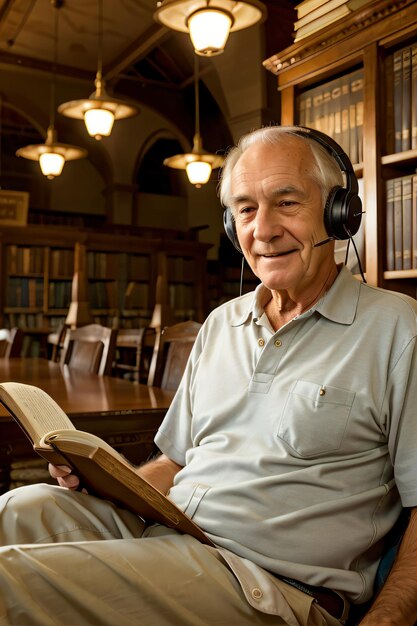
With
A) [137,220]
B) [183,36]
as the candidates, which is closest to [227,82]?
[183,36]

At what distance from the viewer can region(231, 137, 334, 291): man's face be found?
1345 mm

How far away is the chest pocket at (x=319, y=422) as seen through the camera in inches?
46.0

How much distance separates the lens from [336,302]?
1285 millimetres

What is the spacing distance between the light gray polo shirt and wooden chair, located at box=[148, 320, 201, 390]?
1454mm

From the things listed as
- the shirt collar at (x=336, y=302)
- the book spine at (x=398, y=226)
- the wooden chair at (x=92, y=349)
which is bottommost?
the wooden chair at (x=92, y=349)

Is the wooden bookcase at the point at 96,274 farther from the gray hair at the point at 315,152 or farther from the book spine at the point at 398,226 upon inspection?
the gray hair at the point at 315,152

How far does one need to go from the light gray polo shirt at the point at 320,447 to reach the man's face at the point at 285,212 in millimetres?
92

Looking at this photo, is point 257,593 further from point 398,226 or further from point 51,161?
point 51,161

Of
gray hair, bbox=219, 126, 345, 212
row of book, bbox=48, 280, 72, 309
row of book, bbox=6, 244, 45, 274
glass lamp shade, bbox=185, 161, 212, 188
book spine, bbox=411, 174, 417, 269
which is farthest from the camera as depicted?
row of book, bbox=48, 280, 72, 309

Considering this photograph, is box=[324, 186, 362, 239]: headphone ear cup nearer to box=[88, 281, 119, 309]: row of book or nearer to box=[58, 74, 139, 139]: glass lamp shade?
box=[58, 74, 139, 139]: glass lamp shade

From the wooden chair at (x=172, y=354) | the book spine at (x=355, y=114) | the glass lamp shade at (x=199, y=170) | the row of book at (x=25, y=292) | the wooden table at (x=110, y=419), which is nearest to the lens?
the wooden table at (x=110, y=419)

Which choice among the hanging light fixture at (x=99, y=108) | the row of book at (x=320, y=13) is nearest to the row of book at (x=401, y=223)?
the row of book at (x=320, y=13)

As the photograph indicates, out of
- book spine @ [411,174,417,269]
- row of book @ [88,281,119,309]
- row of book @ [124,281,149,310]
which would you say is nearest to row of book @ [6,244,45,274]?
row of book @ [88,281,119,309]

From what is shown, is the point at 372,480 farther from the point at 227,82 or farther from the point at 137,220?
the point at 137,220
